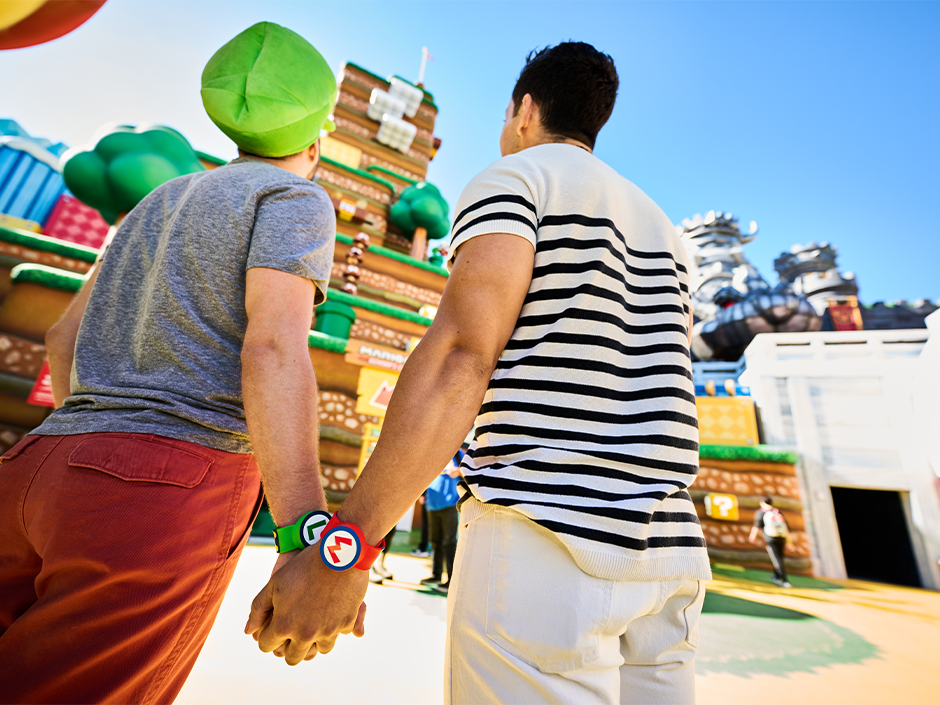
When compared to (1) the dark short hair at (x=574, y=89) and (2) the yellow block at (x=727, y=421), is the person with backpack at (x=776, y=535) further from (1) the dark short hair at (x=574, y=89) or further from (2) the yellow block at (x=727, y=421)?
(1) the dark short hair at (x=574, y=89)

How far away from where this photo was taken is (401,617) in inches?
157

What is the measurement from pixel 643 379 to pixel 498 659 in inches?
23.9

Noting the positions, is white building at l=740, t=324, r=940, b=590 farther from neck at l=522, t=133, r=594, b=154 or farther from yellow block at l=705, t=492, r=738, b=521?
neck at l=522, t=133, r=594, b=154

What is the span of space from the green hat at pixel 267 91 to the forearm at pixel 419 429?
91 centimetres

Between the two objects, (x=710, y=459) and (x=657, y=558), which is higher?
(x=710, y=459)

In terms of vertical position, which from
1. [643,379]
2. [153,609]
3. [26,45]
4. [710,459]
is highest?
[710,459]

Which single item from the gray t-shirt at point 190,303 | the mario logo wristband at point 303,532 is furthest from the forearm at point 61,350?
the mario logo wristband at point 303,532

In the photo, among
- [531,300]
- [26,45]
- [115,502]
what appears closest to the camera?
[115,502]

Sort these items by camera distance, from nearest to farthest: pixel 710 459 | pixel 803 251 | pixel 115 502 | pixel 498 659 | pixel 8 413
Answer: pixel 498 659 → pixel 115 502 → pixel 8 413 → pixel 710 459 → pixel 803 251

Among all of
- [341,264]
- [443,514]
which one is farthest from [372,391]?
[341,264]

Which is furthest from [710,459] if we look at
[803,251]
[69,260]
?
[803,251]

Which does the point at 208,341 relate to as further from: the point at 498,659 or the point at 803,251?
the point at 803,251

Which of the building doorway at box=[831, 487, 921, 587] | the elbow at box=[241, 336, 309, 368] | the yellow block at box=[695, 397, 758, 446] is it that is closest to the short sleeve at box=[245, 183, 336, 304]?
the elbow at box=[241, 336, 309, 368]

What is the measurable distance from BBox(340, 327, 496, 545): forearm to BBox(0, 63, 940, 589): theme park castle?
6.59 meters
